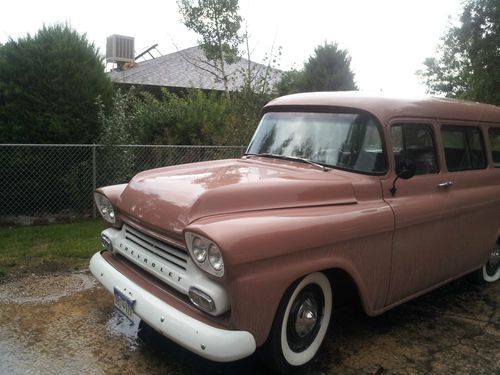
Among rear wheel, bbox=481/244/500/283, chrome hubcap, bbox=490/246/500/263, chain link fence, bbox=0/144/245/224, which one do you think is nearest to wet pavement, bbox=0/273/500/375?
rear wheel, bbox=481/244/500/283

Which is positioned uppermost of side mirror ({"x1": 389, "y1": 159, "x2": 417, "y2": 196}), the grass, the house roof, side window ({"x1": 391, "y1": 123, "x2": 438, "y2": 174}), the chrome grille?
the house roof

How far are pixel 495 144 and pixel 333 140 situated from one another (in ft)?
7.34

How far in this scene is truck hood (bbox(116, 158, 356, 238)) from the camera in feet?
9.50

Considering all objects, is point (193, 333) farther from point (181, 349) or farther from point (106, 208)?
point (106, 208)

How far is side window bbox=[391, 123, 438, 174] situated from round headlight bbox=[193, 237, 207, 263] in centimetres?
185

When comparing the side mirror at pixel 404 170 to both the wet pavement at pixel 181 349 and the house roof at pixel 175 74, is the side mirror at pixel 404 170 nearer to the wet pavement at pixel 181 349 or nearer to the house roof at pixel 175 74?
the wet pavement at pixel 181 349

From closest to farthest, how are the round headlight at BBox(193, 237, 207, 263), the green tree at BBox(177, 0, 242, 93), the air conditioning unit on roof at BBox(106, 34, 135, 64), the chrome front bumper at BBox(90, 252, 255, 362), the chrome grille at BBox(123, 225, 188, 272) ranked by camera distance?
1. the chrome front bumper at BBox(90, 252, 255, 362)
2. the round headlight at BBox(193, 237, 207, 263)
3. the chrome grille at BBox(123, 225, 188, 272)
4. the green tree at BBox(177, 0, 242, 93)
5. the air conditioning unit on roof at BBox(106, 34, 135, 64)

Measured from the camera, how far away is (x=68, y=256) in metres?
5.54

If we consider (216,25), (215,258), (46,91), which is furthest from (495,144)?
(216,25)

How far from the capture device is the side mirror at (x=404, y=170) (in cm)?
353

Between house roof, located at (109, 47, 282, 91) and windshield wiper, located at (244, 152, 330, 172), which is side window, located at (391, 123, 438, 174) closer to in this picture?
windshield wiper, located at (244, 152, 330, 172)

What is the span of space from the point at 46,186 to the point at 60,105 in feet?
4.17

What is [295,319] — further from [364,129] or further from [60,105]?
[60,105]

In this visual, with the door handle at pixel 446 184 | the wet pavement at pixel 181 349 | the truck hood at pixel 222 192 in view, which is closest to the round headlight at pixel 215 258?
the truck hood at pixel 222 192
